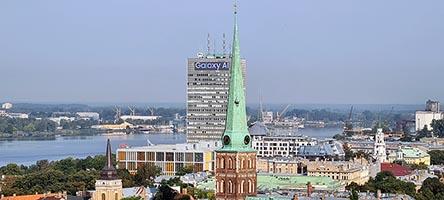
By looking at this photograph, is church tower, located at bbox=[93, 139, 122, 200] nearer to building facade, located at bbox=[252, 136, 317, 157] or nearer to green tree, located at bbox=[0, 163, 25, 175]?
green tree, located at bbox=[0, 163, 25, 175]

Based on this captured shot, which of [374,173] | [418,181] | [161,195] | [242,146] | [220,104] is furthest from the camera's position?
[220,104]

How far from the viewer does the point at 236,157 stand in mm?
50500

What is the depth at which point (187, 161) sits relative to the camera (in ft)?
411

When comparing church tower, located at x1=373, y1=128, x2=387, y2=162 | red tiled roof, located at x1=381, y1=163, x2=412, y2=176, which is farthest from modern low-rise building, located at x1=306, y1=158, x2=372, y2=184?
church tower, located at x1=373, y1=128, x2=387, y2=162

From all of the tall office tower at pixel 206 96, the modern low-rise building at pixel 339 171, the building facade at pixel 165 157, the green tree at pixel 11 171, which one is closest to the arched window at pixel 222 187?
the modern low-rise building at pixel 339 171

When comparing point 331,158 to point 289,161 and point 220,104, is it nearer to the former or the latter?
point 289,161

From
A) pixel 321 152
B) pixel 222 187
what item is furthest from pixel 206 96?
pixel 222 187

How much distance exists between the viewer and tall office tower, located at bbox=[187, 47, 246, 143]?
160m

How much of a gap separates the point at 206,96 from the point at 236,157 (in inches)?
4413

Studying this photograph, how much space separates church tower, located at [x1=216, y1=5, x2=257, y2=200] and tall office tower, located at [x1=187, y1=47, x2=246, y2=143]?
106451 millimetres

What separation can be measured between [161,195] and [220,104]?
90801mm

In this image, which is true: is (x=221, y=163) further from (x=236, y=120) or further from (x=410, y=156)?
(x=410, y=156)

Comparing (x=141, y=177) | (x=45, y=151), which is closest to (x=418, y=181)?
(x=141, y=177)

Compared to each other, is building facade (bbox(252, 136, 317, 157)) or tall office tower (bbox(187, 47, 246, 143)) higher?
tall office tower (bbox(187, 47, 246, 143))
